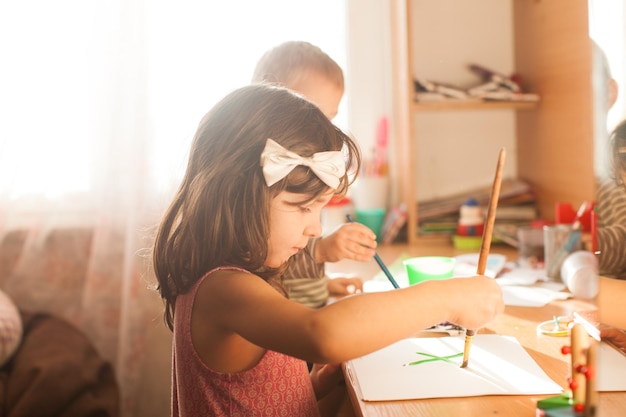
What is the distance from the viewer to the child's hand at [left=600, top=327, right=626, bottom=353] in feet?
2.50

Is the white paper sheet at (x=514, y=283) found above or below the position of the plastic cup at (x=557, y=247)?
below

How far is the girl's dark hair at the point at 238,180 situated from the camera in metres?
0.85

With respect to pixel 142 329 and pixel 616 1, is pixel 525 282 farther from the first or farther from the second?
pixel 142 329

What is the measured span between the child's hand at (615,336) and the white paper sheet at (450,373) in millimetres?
85

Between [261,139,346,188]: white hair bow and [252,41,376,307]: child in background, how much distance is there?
345 mm

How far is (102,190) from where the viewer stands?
6.35 feet

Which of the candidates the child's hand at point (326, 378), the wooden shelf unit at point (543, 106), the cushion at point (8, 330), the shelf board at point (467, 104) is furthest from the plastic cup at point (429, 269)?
the cushion at point (8, 330)

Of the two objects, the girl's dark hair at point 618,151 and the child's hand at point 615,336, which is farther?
the child's hand at point 615,336

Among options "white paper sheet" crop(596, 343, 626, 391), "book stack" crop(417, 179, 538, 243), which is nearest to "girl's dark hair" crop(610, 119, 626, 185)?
"white paper sheet" crop(596, 343, 626, 391)

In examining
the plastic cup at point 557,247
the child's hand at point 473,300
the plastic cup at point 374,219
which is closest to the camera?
the child's hand at point 473,300

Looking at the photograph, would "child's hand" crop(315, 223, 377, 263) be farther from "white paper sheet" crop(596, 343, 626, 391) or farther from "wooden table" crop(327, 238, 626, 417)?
"white paper sheet" crop(596, 343, 626, 391)

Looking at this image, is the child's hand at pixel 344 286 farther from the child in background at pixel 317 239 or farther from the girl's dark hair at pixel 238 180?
the girl's dark hair at pixel 238 180

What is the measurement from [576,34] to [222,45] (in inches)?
39.3

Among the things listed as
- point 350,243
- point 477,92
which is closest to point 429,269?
point 350,243
